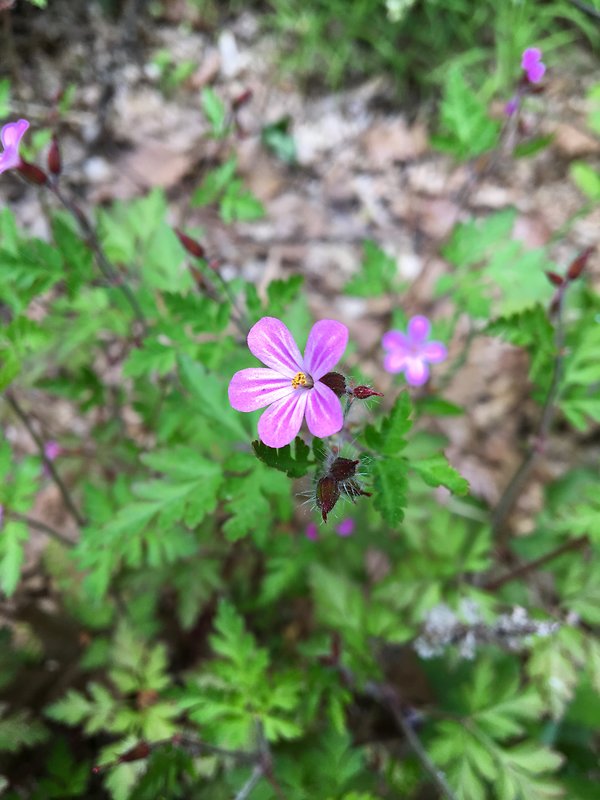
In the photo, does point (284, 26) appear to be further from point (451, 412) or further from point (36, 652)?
point (36, 652)

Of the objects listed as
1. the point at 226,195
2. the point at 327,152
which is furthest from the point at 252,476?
the point at 327,152

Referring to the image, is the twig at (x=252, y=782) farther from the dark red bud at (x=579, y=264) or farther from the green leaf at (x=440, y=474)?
the dark red bud at (x=579, y=264)

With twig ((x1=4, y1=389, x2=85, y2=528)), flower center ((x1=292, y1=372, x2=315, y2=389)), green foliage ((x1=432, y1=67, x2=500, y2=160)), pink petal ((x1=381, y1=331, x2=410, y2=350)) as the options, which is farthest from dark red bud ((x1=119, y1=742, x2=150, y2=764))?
green foliage ((x1=432, y1=67, x2=500, y2=160))

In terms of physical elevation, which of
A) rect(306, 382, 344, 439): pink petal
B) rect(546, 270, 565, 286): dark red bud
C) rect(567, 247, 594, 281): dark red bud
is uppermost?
rect(567, 247, 594, 281): dark red bud

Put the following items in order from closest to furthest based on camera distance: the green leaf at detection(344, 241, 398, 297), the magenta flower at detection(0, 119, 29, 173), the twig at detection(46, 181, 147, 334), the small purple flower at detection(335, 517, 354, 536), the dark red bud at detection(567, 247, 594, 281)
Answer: the magenta flower at detection(0, 119, 29, 173)
the dark red bud at detection(567, 247, 594, 281)
the twig at detection(46, 181, 147, 334)
the small purple flower at detection(335, 517, 354, 536)
the green leaf at detection(344, 241, 398, 297)

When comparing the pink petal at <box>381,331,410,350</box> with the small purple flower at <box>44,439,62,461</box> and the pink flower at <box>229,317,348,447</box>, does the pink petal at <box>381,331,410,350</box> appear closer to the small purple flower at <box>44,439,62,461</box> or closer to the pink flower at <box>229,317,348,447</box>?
the pink flower at <box>229,317,348,447</box>

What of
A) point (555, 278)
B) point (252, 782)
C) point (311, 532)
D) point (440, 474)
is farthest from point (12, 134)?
point (252, 782)

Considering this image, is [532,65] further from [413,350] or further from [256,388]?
[256,388]

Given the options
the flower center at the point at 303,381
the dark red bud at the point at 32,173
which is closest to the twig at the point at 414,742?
the flower center at the point at 303,381
